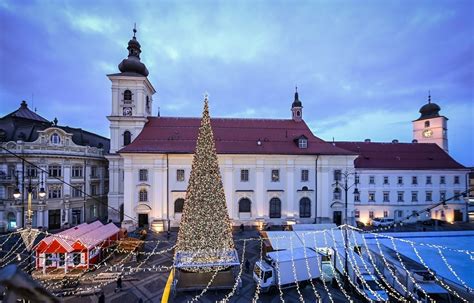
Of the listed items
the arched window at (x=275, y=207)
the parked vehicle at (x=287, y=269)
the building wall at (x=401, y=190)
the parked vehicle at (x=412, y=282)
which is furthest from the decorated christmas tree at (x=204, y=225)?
the building wall at (x=401, y=190)

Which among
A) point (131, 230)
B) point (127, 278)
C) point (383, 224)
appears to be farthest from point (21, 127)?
point (383, 224)

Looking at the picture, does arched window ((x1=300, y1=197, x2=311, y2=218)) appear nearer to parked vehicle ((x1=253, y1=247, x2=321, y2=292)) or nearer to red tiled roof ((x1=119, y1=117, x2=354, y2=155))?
red tiled roof ((x1=119, y1=117, x2=354, y2=155))

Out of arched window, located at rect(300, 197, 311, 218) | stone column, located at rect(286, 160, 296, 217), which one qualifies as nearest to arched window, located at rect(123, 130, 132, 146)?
stone column, located at rect(286, 160, 296, 217)

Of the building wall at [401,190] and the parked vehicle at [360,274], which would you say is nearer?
the parked vehicle at [360,274]

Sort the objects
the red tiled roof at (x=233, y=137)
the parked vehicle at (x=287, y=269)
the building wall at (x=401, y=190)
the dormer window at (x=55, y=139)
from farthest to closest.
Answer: the building wall at (x=401, y=190) → the dormer window at (x=55, y=139) → the red tiled roof at (x=233, y=137) → the parked vehicle at (x=287, y=269)

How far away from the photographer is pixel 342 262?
1576cm

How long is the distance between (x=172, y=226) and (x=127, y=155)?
9.96 meters

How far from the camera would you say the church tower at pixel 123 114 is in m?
29.0

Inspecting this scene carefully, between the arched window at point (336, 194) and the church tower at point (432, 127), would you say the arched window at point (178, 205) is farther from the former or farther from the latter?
the church tower at point (432, 127)

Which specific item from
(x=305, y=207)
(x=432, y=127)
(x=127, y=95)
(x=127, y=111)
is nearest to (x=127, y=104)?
(x=127, y=111)

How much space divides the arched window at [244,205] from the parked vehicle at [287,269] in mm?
12538

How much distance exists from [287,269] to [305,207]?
15.4m

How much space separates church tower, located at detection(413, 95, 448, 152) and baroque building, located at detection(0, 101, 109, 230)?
5411 centimetres

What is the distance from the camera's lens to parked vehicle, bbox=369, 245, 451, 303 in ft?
41.3
